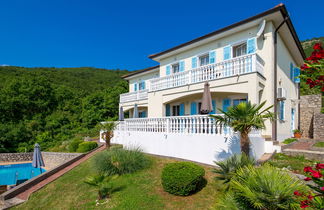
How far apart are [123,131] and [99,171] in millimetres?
5805

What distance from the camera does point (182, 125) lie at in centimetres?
977

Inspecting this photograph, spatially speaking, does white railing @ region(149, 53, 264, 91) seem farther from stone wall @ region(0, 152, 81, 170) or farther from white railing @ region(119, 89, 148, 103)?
stone wall @ region(0, 152, 81, 170)

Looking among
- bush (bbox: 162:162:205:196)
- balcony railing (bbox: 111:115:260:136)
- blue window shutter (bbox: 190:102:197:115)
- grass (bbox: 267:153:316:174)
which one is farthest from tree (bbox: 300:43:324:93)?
blue window shutter (bbox: 190:102:197:115)

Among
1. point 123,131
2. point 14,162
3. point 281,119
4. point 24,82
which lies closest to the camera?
point 281,119

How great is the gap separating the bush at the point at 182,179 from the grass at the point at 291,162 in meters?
3.51

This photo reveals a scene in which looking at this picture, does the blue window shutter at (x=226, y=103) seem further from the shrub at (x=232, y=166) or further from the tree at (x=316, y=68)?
the tree at (x=316, y=68)

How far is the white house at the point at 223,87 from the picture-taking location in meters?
8.99

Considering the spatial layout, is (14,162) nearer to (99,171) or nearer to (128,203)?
(99,171)

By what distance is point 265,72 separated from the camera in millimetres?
11336

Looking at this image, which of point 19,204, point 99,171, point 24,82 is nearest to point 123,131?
point 99,171

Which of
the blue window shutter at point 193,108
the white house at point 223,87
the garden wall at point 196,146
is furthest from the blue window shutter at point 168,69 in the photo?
the garden wall at point 196,146

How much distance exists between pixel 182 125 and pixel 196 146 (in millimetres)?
1338

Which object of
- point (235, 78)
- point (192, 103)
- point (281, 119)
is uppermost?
point (235, 78)

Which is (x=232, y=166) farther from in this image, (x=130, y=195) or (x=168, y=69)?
(x=168, y=69)
